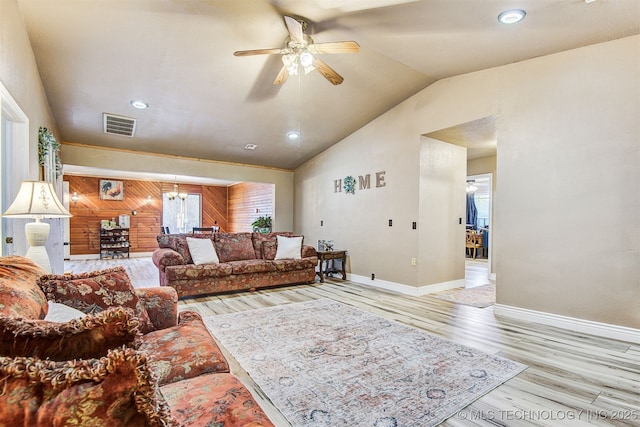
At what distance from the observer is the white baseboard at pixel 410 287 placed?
4531mm

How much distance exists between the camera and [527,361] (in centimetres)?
241

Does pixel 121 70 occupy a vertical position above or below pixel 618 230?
above

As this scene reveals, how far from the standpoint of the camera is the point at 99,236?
876 cm

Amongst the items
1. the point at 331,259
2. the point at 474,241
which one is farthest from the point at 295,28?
the point at 474,241

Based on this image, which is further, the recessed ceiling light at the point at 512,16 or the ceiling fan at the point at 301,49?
the ceiling fan at the point at 301,49

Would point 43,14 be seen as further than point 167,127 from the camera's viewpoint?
No

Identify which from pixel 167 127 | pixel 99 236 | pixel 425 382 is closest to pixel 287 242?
pixel 167 127

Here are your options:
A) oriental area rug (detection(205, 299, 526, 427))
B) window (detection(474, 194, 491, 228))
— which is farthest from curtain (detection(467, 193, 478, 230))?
oriental area rug (detection(205, 299, 526, 427))

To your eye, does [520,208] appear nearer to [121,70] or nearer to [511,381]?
[511,381]

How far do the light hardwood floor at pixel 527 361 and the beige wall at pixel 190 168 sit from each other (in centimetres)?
281

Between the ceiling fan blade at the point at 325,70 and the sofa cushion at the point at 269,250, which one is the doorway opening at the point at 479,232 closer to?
the sofa cushion at the point at 269,250

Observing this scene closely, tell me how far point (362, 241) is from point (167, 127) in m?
3.71

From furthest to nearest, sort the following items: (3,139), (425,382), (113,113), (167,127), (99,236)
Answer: (99,236), (167,127), (113,113), (3,139), (425,382)

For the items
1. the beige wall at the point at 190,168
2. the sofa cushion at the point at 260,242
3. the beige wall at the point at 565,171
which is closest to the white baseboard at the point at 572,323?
the beige wall at the point at 565,171
